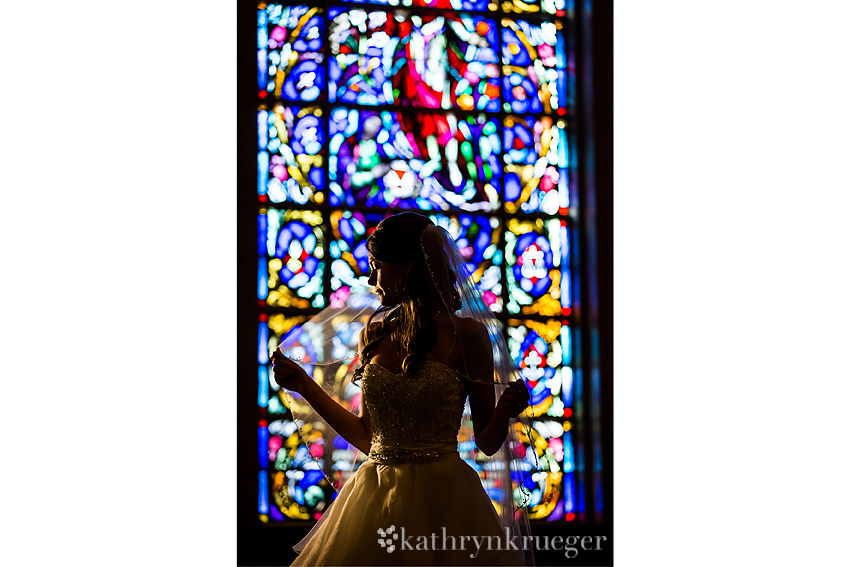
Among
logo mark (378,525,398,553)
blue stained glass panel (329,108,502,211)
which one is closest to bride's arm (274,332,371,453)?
logo mark (378,525,398,553)

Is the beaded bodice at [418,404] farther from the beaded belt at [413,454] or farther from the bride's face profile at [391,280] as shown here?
the bride's face profile at [391,280]

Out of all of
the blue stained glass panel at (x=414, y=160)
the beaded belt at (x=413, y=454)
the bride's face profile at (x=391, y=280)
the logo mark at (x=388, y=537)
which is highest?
the blue stained glass panel at (x=414, y=160)

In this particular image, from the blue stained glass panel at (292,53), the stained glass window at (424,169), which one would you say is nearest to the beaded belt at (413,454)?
Result: the stained glass window at (424,169)

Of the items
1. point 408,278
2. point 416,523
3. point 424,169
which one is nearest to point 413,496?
point 416,523

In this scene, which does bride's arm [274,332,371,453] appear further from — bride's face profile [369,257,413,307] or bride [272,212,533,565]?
bride's face profile [369,257,413,307]

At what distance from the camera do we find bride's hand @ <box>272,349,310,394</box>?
2.35 m

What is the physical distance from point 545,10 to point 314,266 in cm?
193

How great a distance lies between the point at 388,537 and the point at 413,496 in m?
0.13

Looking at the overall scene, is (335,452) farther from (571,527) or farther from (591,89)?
(591,89)

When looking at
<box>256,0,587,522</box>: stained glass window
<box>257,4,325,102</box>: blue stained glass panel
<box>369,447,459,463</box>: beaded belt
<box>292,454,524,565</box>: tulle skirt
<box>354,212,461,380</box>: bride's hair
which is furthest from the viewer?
<box>257,4,325,102</box>: blue stained glass panel

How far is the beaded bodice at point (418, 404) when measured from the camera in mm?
2182

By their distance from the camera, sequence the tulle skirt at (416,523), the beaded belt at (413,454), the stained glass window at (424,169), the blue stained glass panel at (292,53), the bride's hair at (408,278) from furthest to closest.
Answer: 1. the blue stained glass panel at (292,53)
2. the stained glass window at (424,169)
3. the bride's hair at (408,278)
4. the beaded belt at (413,454)
5. the tulle skirt at (416,523)

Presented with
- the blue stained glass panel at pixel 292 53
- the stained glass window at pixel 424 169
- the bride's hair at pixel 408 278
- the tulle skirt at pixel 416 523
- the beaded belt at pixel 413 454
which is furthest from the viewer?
the blue stained glass panel at pixel 292 53
